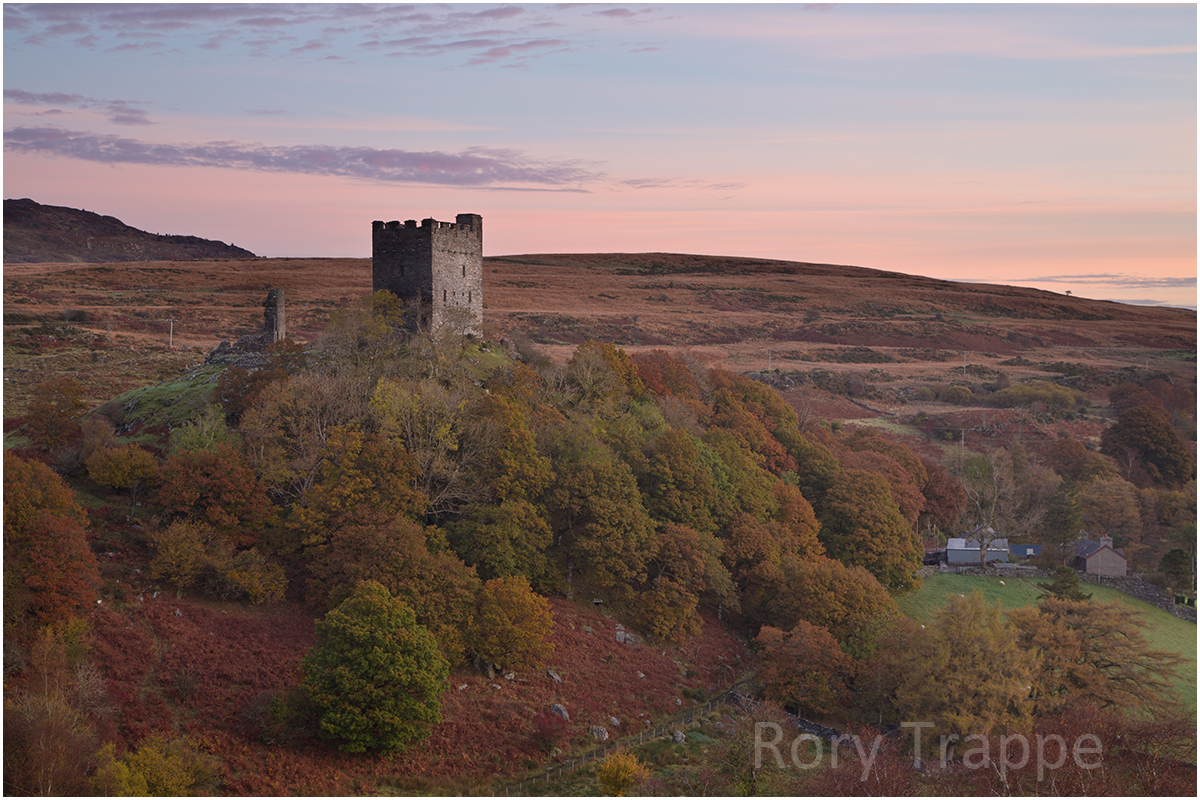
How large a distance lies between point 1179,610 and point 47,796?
7195 centimetres

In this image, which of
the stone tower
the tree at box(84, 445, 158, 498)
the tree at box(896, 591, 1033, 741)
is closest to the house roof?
the tree at box(896, 591, 1033, 741)

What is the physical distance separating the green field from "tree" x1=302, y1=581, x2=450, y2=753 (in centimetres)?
3654

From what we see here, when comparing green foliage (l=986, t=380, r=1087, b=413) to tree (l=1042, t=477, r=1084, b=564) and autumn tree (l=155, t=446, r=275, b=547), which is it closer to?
tree (l=1042, t=477, r=1084, b=564)

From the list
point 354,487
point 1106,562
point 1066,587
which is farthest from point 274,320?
point 1106,562

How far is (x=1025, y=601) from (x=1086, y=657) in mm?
18902

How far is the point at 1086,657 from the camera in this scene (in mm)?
45125

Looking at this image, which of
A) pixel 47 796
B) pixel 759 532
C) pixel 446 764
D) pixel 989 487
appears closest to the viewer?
pixel 47 796

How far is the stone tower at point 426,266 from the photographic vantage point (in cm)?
5538

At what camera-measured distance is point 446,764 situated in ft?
109

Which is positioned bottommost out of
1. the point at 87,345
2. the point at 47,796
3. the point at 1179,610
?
the point at 1179,610

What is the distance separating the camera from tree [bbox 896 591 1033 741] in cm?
3838

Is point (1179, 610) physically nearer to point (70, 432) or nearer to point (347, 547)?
point (347, 547)

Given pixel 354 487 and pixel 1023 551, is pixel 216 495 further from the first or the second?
pixel 1023 551

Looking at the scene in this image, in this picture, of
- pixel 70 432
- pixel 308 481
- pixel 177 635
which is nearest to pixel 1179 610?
pixel 308 481
